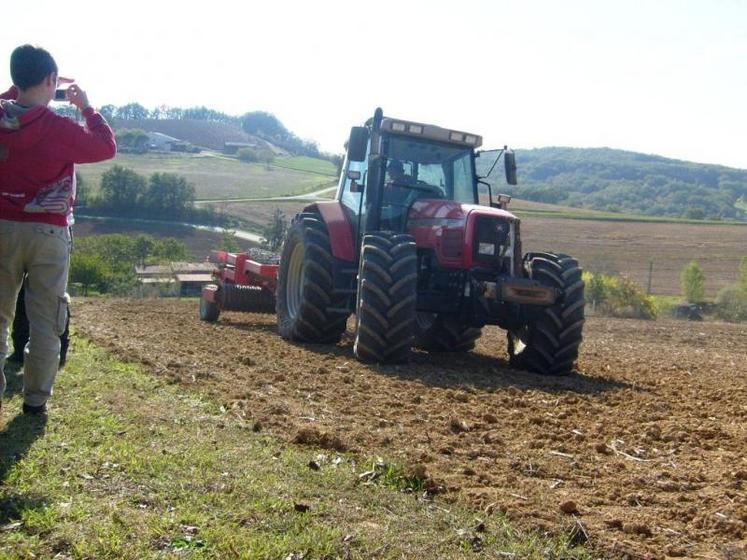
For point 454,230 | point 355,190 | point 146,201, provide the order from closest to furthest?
point 454,230 → point 355,190 → point 146,201

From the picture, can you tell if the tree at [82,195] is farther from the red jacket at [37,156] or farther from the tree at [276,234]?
the red jacket at [37,156]

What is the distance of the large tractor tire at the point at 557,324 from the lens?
30.7 ft

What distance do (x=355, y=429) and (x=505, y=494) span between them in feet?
5.00

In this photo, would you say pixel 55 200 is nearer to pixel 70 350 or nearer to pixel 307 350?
pixel 70 350

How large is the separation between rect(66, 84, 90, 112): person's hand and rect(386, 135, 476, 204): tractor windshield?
5.72 metres

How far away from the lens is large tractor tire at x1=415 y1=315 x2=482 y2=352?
11594 millimetres

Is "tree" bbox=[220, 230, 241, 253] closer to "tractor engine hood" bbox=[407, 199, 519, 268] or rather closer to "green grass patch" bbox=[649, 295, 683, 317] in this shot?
"green grass patch" bbox=[649, 295, 683, 317]

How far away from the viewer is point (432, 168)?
1102 cm

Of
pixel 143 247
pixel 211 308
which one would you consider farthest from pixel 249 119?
pixel 211 308

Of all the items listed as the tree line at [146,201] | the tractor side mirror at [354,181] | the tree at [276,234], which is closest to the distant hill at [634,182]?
the tree line at [146,201]

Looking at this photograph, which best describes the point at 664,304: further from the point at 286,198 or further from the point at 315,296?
the point at 286,198

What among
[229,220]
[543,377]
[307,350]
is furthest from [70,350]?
[229,220]

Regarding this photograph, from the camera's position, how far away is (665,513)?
449cm

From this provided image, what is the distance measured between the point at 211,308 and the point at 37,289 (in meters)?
8.95
